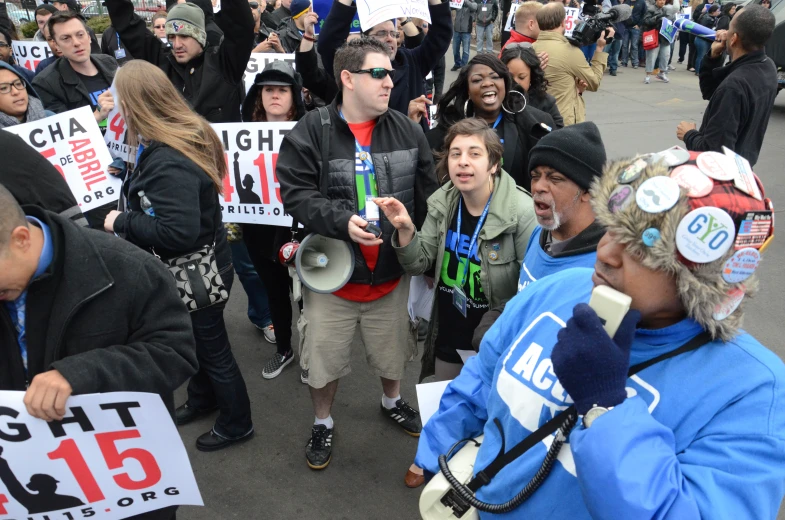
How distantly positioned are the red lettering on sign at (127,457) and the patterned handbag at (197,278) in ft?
3.40

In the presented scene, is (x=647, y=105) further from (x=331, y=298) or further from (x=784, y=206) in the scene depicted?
(x=331, y=298)

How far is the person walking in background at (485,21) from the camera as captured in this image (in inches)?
529

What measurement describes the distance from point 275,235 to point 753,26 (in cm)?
377

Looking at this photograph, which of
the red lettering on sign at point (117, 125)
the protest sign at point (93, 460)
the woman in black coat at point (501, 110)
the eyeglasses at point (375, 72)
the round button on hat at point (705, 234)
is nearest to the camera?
the round button on hat at point (705, 234)

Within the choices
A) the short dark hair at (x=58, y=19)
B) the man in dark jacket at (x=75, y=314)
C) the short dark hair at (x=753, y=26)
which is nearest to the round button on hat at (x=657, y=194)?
the man in dark jacket at (x=75, y=314)

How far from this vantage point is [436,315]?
3000 mm

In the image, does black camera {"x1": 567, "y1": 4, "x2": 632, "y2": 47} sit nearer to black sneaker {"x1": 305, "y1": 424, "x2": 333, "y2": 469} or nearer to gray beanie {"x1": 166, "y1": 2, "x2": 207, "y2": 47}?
gray beanie {"x1": 166, "y1": 2, "x2": 207, "y2": 47}

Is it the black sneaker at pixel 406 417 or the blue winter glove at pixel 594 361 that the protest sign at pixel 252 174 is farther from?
the blue winter glove at pixel 594 361

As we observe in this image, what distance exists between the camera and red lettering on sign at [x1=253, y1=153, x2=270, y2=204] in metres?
3.96

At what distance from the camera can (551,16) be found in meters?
5.25

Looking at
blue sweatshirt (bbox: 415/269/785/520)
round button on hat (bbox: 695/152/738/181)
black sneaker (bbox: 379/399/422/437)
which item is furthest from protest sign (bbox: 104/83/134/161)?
round button on hat (bbox: 695/152/738/181)

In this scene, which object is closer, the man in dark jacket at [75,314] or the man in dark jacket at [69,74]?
the man in dark jacket at [75,314]

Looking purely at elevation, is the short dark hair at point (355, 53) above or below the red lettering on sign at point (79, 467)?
above

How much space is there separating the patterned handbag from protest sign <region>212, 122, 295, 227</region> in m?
0.97
